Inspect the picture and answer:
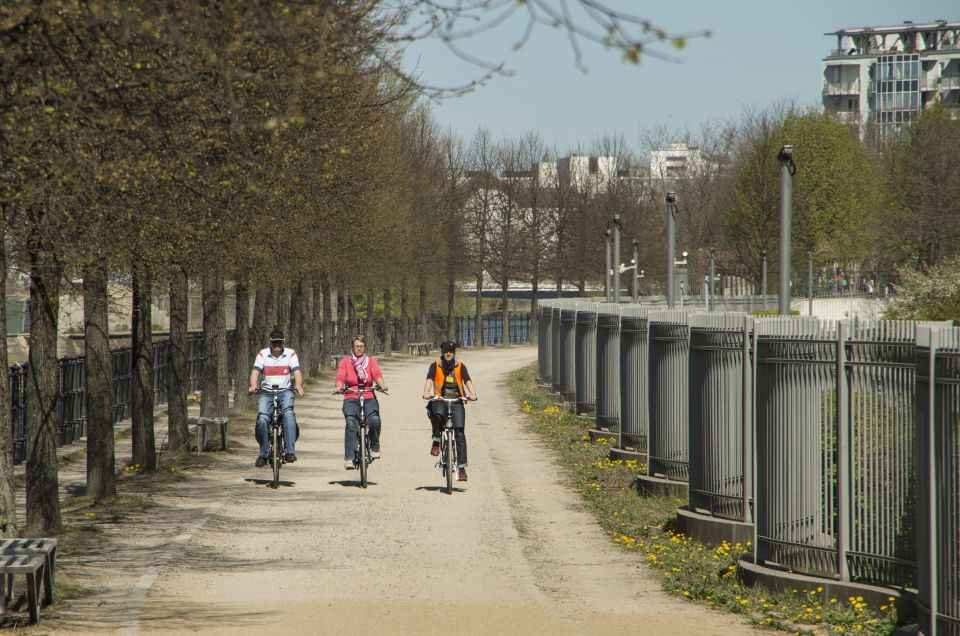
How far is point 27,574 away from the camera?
8.81 m

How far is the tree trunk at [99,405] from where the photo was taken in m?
15.3

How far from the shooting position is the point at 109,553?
12.2 metres

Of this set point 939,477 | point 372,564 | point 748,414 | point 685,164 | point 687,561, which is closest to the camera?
point 939,477

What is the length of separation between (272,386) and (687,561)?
7.12 m

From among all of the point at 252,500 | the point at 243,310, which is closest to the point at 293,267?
the point at 243,310

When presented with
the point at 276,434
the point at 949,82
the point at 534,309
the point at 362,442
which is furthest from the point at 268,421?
the point at 949,82

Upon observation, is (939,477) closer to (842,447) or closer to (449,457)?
(842,447)

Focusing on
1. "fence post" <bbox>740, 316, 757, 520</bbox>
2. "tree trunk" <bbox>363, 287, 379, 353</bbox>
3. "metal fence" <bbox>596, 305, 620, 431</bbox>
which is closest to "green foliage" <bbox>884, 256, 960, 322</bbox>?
"metal fence" <bbox>596, 305, 620, 431</bbox>

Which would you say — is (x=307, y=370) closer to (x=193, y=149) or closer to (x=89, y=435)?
(x=89, y=435)

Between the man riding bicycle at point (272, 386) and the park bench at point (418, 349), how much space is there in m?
43.7

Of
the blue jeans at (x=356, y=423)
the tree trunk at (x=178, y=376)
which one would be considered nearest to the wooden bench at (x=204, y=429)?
the tree trunk at (x=178, y=376)

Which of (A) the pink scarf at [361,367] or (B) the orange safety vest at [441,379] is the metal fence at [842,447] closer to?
(B) the orange safety vest at [441,379]

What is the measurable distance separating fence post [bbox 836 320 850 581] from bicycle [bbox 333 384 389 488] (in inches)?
317

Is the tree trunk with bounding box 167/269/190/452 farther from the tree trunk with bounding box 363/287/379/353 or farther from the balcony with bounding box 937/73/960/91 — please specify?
the balcony with bounding box 937/73/960/91
